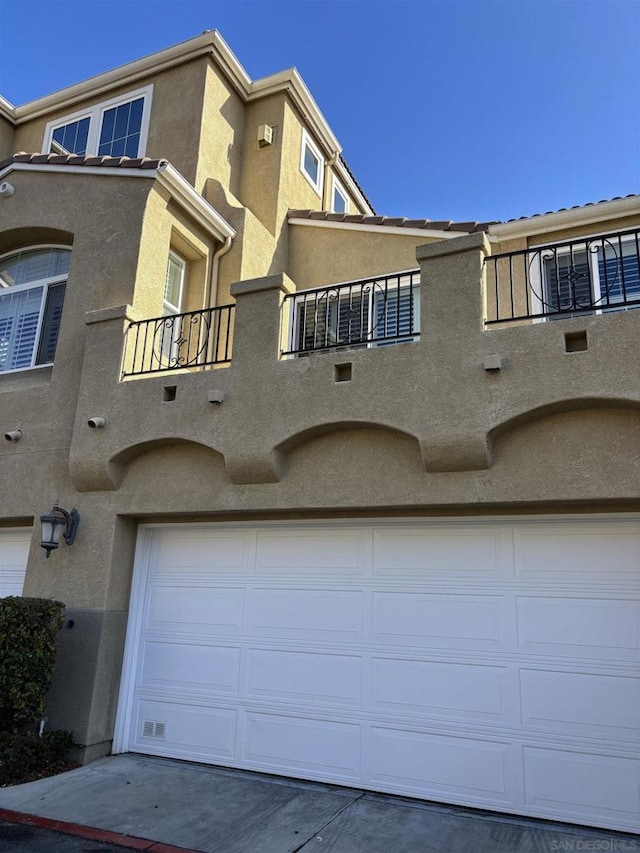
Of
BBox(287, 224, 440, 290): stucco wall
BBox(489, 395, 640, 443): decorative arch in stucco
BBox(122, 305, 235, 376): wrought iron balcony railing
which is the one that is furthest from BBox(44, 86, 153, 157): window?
BBox(489, 395, 640, 443): decorative arch in stucco

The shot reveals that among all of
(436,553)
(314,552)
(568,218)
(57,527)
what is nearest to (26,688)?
(57,527)

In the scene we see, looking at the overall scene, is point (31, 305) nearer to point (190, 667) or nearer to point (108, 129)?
point (108, 129)

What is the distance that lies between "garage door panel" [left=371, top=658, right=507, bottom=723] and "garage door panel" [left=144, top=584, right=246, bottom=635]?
1.79 meters

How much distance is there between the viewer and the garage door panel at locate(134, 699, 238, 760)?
23.1 ft

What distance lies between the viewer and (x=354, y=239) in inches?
431

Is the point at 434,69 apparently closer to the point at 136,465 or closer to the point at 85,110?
the point at 85,110

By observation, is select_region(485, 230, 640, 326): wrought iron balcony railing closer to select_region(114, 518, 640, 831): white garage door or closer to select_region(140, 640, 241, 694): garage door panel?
select_region(114, 518, 640, 831): white garage door

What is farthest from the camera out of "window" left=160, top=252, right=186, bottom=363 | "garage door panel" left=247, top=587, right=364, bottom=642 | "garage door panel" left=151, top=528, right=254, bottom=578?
"window" left=160, top=252, right=186, bottom=363

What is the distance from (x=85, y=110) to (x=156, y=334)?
25.4 feet

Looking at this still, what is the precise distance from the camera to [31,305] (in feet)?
32.7

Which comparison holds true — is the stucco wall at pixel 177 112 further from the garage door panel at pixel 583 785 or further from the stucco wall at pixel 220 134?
the garage door panel at pixel 583 785

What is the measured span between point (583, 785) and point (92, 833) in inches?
167

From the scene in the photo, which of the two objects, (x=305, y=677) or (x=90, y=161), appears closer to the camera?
(x=305, y=677)

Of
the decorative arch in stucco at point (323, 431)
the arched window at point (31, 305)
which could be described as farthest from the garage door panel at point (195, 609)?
the arched window at point (31, 305)
